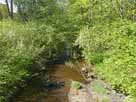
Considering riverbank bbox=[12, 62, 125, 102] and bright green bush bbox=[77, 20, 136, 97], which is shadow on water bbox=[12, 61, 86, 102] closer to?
riverbank bbox=[12, 62, 125, 102]

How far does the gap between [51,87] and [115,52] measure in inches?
204

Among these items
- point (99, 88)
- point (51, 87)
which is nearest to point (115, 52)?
point (99, 88)

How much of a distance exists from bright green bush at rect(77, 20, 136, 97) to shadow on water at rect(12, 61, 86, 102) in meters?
2.32

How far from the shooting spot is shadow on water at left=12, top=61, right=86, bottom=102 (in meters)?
16.0

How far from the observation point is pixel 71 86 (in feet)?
61.0

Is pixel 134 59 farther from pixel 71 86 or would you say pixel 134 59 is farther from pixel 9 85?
pixel 71 86

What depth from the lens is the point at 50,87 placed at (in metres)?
18.5

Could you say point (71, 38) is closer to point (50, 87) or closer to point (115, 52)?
point (50, 87)

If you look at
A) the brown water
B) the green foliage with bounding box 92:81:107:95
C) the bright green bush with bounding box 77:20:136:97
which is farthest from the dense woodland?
the brown water

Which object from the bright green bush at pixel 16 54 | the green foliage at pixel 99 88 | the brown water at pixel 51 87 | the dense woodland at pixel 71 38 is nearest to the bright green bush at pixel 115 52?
the dense woodland at pixel 71 38

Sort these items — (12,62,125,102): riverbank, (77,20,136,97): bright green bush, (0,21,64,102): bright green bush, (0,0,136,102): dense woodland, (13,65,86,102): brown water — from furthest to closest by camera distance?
(13,65,86,102): brown water, (12,62,125,102): riverbank, (0,21,64,102): bright green bush, (0,0,136,102): dense woodland, (77,20,136,97): bright green bush

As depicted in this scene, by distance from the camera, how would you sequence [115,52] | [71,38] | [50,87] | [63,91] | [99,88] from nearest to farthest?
[115,52]
[99,88]
[63,91]
[50,87]
[71,38]

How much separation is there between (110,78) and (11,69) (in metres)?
5.24

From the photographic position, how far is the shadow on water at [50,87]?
15961 millimetres
